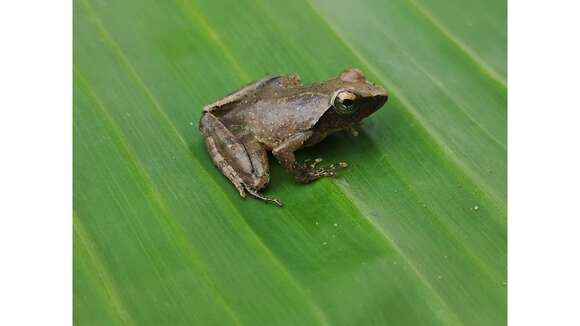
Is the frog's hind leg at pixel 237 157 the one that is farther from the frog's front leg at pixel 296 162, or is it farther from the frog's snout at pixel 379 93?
the frog's snout at pixel 379 93

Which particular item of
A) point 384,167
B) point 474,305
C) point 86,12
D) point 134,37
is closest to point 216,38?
point 134,37

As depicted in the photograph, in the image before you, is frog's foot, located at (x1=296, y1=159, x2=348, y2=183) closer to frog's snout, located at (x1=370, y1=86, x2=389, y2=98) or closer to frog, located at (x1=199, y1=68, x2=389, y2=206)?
frog, located at (x1=199, y1=68, x2=389, y2=206)

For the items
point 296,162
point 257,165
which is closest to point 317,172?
point 296,162

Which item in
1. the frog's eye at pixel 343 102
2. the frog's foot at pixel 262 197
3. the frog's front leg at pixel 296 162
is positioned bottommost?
the frog's foot at pixel 262 197

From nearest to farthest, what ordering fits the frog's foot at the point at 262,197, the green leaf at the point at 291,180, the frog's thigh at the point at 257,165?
the green leaf at the point at 291,180 < the frog's foot at the point at 262,197 < the frog's thigh at the point at 257,165

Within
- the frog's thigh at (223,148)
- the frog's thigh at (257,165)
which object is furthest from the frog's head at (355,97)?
the frog's thigh at (223,148)

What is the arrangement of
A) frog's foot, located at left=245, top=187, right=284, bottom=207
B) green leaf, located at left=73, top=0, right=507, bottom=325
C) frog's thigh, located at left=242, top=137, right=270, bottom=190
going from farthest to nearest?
frog's thigh, located at left=242, top=137, right=270, bottom=190 → frog's foot, located at left=245, top=187, right=284, bottom=207 → green leaf, located at left=73, top=0, right=507, bottom=325

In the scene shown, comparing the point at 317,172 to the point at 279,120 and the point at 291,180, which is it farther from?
the point at 279,120

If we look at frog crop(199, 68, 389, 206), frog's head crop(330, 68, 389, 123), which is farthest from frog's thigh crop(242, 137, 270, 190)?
frog's head crop(330, 68, 389, 123)
